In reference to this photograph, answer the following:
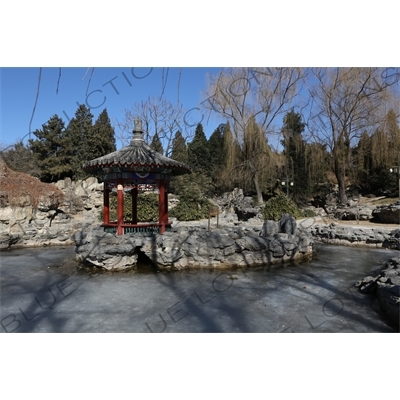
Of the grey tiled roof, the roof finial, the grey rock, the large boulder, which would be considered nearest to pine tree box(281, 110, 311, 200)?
the large boulder

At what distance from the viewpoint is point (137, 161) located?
20.1 ft

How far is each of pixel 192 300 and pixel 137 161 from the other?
3.22 m

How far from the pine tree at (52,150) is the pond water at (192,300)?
1318 centimetres

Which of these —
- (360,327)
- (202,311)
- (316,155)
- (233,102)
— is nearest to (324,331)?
(360,327)

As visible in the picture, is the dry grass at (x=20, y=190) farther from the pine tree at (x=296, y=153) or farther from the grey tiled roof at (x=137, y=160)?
the pine tree at (x=296, y=153)

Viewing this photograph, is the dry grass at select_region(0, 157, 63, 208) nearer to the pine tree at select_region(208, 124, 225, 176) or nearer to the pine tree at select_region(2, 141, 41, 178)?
the pine tree at select_region(2, 141, 41, 178)

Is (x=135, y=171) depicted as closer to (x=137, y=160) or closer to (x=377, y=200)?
(x=137, y=160)

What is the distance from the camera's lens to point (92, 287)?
4629 millimetres

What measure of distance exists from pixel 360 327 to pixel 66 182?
15.8 metres

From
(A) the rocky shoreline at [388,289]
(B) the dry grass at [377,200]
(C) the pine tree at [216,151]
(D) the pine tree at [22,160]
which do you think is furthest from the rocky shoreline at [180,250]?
(C) the pine tree at [216,151]

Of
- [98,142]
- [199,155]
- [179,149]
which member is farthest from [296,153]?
[98,142]

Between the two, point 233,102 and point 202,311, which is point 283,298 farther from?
point 233,102

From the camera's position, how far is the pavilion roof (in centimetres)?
612

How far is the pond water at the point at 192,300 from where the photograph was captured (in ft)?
10.4
